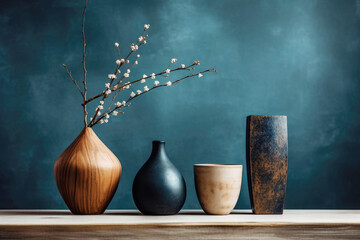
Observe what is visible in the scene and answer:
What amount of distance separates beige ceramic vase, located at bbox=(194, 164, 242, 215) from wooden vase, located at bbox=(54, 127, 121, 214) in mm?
261

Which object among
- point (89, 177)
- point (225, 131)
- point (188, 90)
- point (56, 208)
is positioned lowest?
point (56, 208)

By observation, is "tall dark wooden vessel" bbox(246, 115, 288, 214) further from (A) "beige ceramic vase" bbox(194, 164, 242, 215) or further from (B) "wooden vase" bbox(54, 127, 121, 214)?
(B) "wooden vase" bbox(54, 127, 121, 214)

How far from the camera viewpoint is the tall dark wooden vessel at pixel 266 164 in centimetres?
125

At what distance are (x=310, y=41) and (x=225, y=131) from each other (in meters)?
0.48

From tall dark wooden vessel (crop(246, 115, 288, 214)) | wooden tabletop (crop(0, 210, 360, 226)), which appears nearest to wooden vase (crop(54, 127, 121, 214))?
wooden tabletop (crop(0, 210, 360, 226))

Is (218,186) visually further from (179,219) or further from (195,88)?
(195,88)

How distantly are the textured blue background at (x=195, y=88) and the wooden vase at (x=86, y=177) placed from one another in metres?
0.32

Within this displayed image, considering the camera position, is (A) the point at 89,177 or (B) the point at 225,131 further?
(B) the point at 225,131

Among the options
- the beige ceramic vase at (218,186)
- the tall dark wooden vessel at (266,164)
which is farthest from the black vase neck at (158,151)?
the tall dark wooden vessel at (266,164)

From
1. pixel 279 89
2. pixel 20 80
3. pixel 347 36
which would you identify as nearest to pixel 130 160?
pixel 20 80

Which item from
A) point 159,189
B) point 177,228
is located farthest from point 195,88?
point 177,228

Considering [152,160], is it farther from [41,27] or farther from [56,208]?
[41,27]

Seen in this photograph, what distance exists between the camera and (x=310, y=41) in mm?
1604

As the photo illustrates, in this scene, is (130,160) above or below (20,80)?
below
